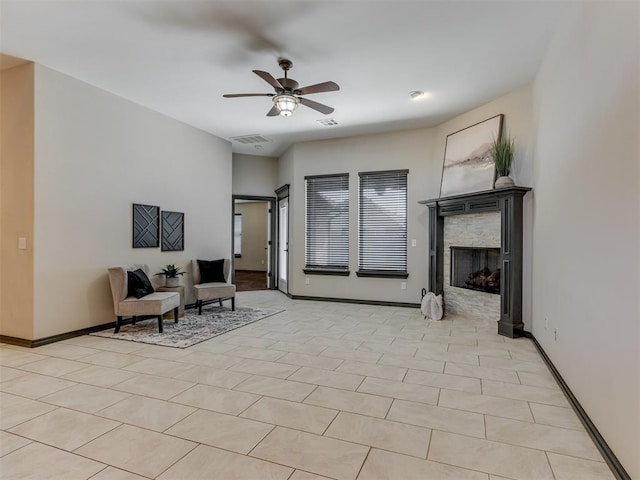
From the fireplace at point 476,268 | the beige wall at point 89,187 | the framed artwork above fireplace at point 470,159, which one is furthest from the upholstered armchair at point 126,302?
the framed artwork above fireplace at point 470,159

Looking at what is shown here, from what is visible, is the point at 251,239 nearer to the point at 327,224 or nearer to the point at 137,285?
the point at 327,224

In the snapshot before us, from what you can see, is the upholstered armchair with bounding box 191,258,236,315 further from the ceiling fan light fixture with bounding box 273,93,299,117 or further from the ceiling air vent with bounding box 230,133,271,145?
the ceiling fan light fixture with bounding box 273,93,299,117

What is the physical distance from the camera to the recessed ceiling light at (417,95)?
4.58 metres

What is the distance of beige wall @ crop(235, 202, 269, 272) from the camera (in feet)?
38.4

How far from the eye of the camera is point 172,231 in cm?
557

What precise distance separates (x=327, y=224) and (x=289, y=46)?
12.2 feet

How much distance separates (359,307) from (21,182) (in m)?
4.96

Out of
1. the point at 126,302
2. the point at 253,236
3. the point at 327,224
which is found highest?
the point at 327,224

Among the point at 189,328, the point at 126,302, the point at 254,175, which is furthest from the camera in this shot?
the point at 254,175

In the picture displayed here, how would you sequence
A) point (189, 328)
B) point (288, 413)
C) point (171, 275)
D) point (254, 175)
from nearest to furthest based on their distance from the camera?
point (288, 413) → point (189, 328) → point (171, 275) → point (254, 175)

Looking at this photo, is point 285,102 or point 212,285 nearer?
point 285,102

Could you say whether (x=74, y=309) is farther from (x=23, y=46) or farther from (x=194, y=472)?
(x=194, y=472)

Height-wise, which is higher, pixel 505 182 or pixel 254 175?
pixel 254 175

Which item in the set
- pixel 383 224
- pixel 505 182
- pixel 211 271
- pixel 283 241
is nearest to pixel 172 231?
pixel 211 271
